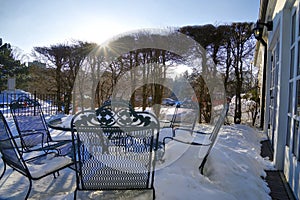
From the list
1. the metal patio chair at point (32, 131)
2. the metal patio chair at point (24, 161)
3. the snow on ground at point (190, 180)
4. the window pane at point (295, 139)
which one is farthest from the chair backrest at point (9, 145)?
the window pane at point (295, 139)

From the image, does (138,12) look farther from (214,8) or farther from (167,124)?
(167,124)

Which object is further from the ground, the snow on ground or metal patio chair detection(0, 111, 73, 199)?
metal patio chair detection(0, 111, 73, 199)

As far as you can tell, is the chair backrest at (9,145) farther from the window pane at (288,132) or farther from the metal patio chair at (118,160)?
the window pane at (288,132)

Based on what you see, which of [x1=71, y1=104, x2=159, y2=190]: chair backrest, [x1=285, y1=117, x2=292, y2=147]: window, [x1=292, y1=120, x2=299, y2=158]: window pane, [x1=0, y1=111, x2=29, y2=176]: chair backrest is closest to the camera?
[x1=71, y1=104, x2=159, y2=190]: chair backrest

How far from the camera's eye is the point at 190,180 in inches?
74.7

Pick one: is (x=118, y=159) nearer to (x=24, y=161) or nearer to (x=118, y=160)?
(x=118, y=160)

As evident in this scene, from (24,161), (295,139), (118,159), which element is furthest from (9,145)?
(295,139)

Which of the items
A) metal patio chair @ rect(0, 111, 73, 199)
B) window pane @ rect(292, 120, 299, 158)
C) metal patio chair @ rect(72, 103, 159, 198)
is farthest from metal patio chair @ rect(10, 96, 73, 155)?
window pane @ rect(292, 120, 299, 158)

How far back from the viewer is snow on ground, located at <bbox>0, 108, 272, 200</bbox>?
1.75 metres

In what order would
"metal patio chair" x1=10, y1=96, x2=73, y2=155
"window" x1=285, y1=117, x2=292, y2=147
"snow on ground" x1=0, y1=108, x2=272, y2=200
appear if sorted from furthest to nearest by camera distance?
1. "metal patio chair" x1=10, y1=96, x2=73, y2=155
2. "window" x1=285, y1=117, x2=292, y2=147
3. "snow on ground" x1=0, y1=108, x2=272, y2=200

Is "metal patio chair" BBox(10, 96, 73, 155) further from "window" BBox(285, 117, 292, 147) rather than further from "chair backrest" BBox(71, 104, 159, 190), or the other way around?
"window" BBox(285, 117, 292, 147)

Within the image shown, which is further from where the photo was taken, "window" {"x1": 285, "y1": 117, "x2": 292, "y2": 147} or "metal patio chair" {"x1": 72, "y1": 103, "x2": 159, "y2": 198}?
"window" {"x1": 285, "y1": 117, "x2": 292, "y2": 147}

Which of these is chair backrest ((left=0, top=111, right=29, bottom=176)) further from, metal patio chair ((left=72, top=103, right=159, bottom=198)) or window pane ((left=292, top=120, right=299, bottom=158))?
window pane ((left=292, top=120, right=299, bottom=158))

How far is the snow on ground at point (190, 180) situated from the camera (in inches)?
68.9
